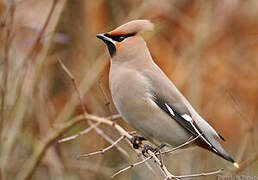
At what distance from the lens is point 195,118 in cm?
347

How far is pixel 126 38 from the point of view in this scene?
11.2 ft

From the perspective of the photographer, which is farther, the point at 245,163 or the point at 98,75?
the point at 98,75

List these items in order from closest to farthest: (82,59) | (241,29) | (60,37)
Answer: (60,37) → (82,59) → (241,29)

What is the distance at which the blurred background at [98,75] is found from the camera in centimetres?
394

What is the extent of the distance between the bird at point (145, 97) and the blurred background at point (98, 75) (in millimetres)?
196

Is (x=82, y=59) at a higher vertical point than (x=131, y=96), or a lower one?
lower

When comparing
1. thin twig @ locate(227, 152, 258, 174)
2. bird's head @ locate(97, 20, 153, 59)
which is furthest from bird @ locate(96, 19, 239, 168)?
thin twig @ locate(227, 152, 258, 174)

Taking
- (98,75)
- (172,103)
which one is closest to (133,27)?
(172,103)

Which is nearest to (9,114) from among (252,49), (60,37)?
(60,37)

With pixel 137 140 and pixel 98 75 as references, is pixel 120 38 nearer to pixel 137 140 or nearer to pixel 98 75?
pixel 137 140

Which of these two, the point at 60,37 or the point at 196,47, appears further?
the point at 196,47

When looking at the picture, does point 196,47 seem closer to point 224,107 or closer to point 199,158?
point 199,158

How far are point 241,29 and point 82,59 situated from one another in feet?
6.70

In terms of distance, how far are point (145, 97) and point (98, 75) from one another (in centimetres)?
143
